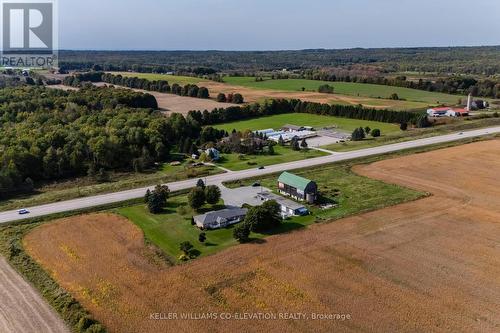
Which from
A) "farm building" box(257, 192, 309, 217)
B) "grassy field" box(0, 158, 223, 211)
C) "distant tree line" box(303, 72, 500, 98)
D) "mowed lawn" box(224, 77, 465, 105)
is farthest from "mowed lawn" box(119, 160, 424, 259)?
"distant tree line" box(303, 72, 500, 98)

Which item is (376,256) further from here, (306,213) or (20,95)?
(20,95)

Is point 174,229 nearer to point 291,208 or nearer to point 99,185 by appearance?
point 291,208

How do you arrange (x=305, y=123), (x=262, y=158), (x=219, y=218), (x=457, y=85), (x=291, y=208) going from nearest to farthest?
(x=219, y=218)
(x=291, y=208)
(x=262, y=158)
(x=305, y=123)
(x=457, y=85)

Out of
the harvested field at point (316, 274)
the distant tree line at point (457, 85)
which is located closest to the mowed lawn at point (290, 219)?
the harvested field at point (316, 274)

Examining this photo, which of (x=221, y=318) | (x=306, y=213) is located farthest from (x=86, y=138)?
(x=221, y=318)

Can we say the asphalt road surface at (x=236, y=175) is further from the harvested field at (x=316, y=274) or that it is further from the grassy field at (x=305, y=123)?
the grassy field at (x=305, y=123)

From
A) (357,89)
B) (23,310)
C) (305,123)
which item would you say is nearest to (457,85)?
(357,89)

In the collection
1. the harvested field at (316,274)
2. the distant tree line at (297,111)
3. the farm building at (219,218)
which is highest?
the distant tree line at (297,111)
